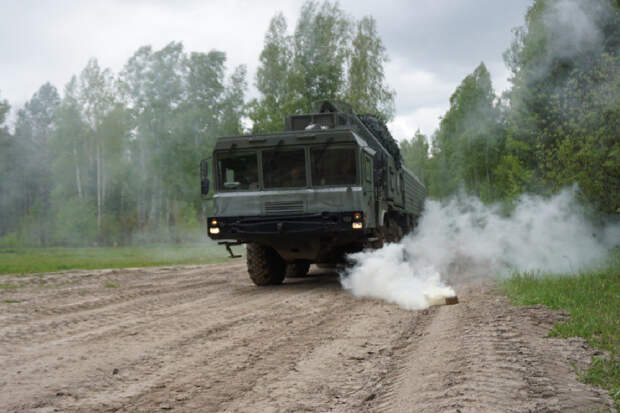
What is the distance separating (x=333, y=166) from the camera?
9.58 m

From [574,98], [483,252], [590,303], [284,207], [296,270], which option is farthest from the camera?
[483,252]

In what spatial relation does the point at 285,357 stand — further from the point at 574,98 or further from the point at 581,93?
the point at 574,98

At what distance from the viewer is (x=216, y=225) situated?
955cm

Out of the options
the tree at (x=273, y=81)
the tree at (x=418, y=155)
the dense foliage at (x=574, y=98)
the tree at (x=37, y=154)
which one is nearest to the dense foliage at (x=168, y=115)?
the tree at (x=273, y=81)

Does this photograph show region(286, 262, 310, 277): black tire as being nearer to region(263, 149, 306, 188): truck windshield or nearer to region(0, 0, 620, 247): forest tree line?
region(263, 149, 306, 188): truck windshield

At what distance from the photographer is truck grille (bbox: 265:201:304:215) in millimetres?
9398

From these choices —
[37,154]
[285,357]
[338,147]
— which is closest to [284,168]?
[338,147]

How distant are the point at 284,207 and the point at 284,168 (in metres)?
0.76

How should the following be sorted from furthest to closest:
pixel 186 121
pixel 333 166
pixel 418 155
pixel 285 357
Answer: pixel 418 155, pixel 186 121, pixel 333 166, pixel 285 357

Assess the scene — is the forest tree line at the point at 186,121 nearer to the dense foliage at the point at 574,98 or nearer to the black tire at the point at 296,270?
the dense foliage at the point at 574,98

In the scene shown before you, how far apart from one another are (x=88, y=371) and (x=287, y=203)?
562cm

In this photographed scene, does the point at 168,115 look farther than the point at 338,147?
Yes

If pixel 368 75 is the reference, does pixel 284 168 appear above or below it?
below

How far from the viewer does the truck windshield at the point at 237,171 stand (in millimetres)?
9820
